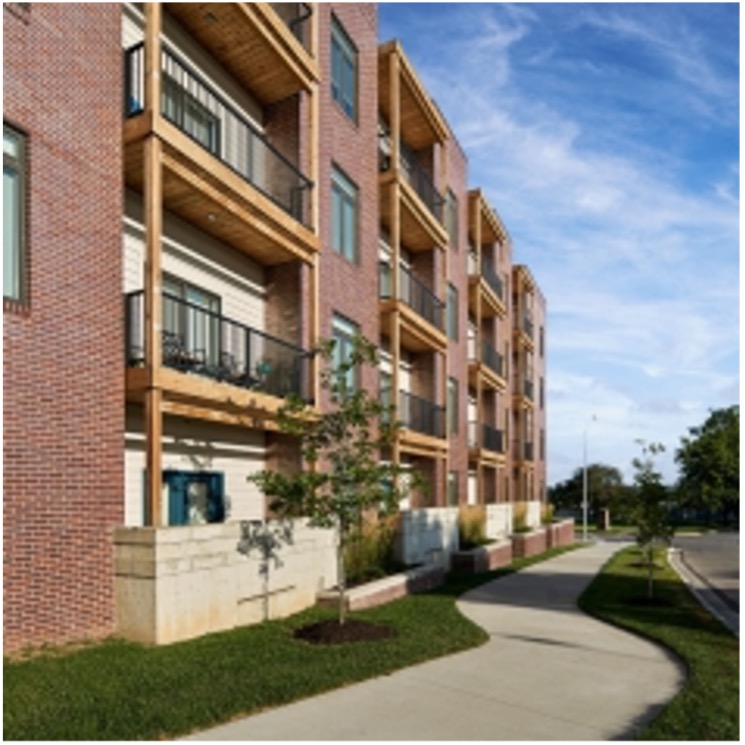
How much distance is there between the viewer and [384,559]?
1836 cm

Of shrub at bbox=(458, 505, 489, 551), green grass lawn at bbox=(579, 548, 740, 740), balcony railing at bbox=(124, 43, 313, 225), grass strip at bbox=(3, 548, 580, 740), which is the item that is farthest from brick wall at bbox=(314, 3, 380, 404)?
shrub at bbox=(458, 505, 489, 551)

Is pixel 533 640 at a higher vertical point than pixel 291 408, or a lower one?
lower

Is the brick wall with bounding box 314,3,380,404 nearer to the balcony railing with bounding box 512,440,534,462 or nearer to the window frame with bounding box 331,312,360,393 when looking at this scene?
the window frame with bounding box 331,312,360,393

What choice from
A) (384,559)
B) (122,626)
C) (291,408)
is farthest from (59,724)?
(384,559)

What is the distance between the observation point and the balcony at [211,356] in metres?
11.6

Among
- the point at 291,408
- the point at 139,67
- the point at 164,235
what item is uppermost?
the point at 139,67

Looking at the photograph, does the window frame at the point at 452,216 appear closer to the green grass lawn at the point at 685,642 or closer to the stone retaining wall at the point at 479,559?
the stone retaining wall at the point at 479,559

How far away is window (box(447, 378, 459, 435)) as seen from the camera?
93.4ft

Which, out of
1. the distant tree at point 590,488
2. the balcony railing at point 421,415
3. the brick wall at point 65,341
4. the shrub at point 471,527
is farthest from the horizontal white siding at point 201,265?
the distant tree at point 590,488

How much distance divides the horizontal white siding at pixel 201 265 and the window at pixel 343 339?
6.95ft

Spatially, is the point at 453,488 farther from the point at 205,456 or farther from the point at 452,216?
the point at 205,456

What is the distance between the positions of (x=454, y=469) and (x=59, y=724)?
73.1ft

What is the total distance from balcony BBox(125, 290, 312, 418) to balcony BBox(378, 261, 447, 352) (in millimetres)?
6099

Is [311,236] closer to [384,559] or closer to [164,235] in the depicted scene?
[164,235]
